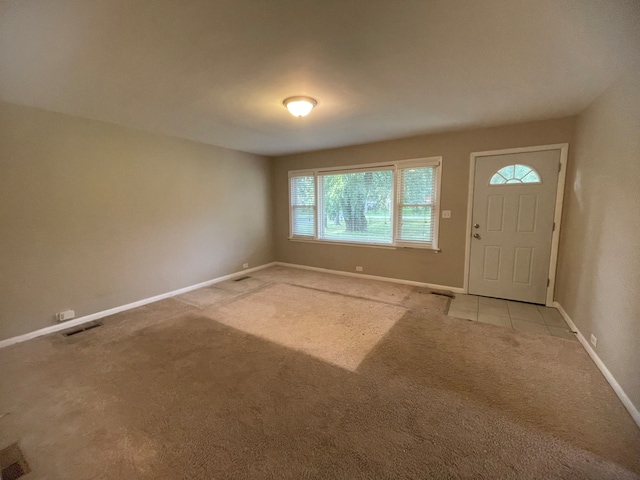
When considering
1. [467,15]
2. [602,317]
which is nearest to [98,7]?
[467,15]

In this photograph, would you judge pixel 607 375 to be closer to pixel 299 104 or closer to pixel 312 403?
pixel 312 403

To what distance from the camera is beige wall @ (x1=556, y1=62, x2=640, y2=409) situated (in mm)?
1869

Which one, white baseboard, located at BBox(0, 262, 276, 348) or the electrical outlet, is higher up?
Result: the electrical outlet

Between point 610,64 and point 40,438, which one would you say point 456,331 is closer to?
point 610,64

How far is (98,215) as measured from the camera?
10.8 feet

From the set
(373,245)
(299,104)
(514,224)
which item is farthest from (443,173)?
(299,104)

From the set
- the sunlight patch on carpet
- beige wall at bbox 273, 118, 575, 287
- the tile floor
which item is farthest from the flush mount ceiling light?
the tile floor

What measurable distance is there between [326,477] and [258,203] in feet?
16.1

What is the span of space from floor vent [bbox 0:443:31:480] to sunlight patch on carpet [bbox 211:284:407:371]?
172 centimetres

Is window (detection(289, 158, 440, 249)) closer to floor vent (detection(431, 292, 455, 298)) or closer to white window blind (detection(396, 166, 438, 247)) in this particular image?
white window blind (detection(396, 166, 438, 247))

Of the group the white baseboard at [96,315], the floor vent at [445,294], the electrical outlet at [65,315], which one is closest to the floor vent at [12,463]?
the white baseboard at [96,315]

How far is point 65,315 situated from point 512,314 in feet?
17.8

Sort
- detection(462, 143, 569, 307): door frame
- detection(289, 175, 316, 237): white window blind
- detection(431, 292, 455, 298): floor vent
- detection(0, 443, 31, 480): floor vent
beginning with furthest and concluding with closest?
detection(289, 175, 316, 237): white window blind → detection(431, 292, 455, 298): floor vent → detection(462, 143, 569, 307): door frame → detection(0, 443, 31, 480): floor vent

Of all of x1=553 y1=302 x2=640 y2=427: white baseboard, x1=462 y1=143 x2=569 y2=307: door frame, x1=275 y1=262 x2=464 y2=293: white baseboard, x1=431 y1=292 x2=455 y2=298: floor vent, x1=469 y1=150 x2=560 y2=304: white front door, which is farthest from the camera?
x1=275 y1=262 x2=464 y2=293: white baseboard
